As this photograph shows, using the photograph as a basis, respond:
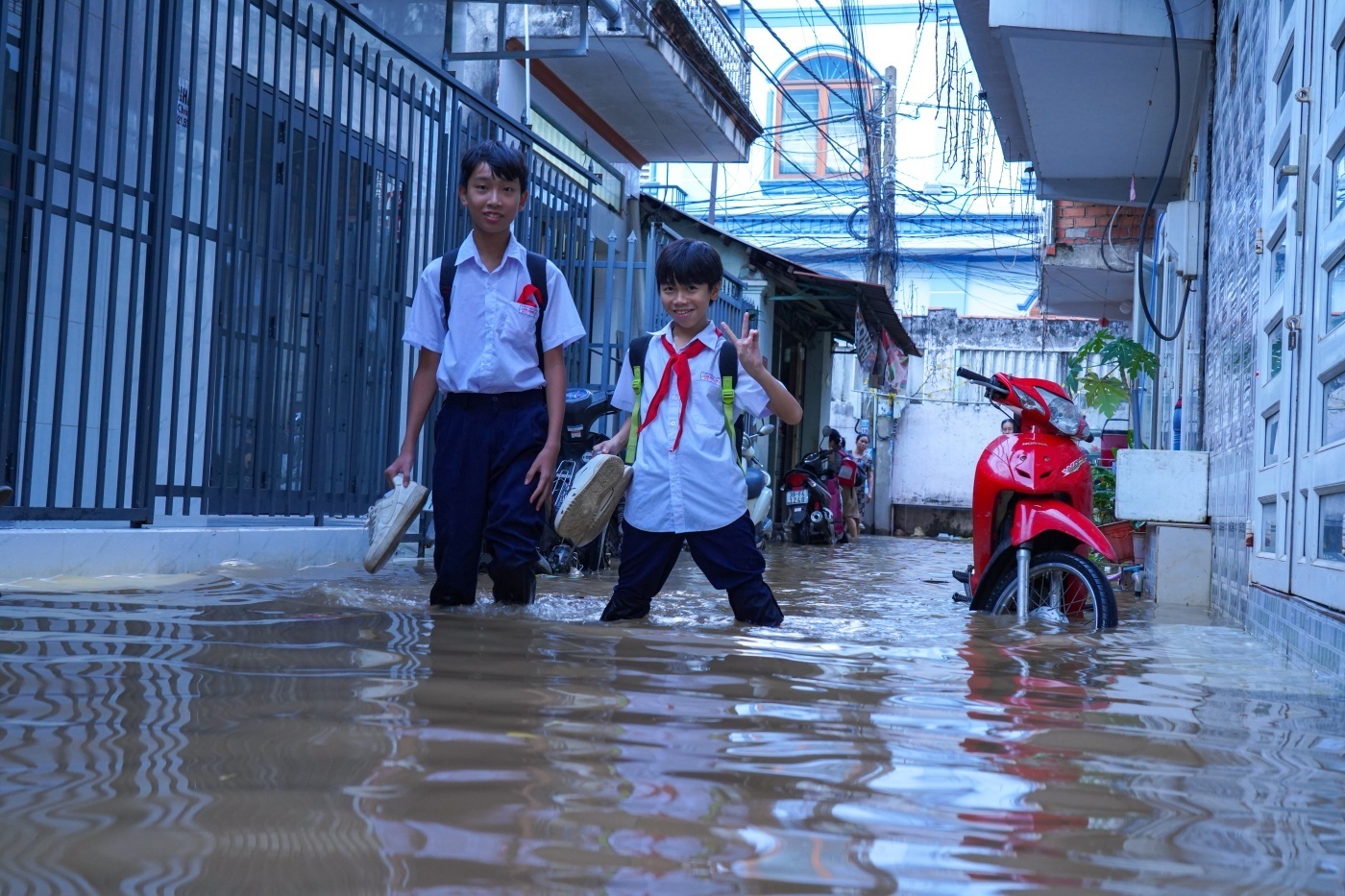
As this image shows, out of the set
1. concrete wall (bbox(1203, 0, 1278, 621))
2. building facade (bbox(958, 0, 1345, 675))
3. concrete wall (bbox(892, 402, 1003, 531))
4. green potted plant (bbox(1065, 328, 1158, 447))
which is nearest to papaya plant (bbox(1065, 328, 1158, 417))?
green potted plant (bbox(1065, 328, 1158, 447))

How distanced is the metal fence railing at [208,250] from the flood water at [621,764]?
1554 mm

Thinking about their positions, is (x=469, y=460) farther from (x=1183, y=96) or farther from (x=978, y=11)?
(x=1183, y=96)

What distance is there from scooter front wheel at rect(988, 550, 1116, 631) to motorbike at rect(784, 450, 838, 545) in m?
10.2

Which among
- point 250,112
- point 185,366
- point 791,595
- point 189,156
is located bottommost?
point 791,595

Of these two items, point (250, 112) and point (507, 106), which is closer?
point (250, 112)

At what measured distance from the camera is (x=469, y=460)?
3957 mm

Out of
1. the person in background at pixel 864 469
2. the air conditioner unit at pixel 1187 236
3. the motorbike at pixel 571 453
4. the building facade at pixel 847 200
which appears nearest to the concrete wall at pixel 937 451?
the person in background at pixel 864 469

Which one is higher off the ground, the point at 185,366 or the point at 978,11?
the point at 978,11

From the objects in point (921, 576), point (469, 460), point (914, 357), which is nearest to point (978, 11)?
point (921, 576)

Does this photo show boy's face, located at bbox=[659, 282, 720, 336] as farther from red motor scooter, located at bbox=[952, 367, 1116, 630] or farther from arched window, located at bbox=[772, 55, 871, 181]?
arched window, located at bbox=[772, 55, 871, 181]

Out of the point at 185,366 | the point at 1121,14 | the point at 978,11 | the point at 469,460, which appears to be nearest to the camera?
the point at 469,460

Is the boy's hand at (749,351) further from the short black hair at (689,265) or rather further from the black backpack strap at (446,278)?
the black backpack strap at (446,278)

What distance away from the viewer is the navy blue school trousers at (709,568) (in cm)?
392

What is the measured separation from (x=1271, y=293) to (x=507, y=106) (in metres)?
7.22
